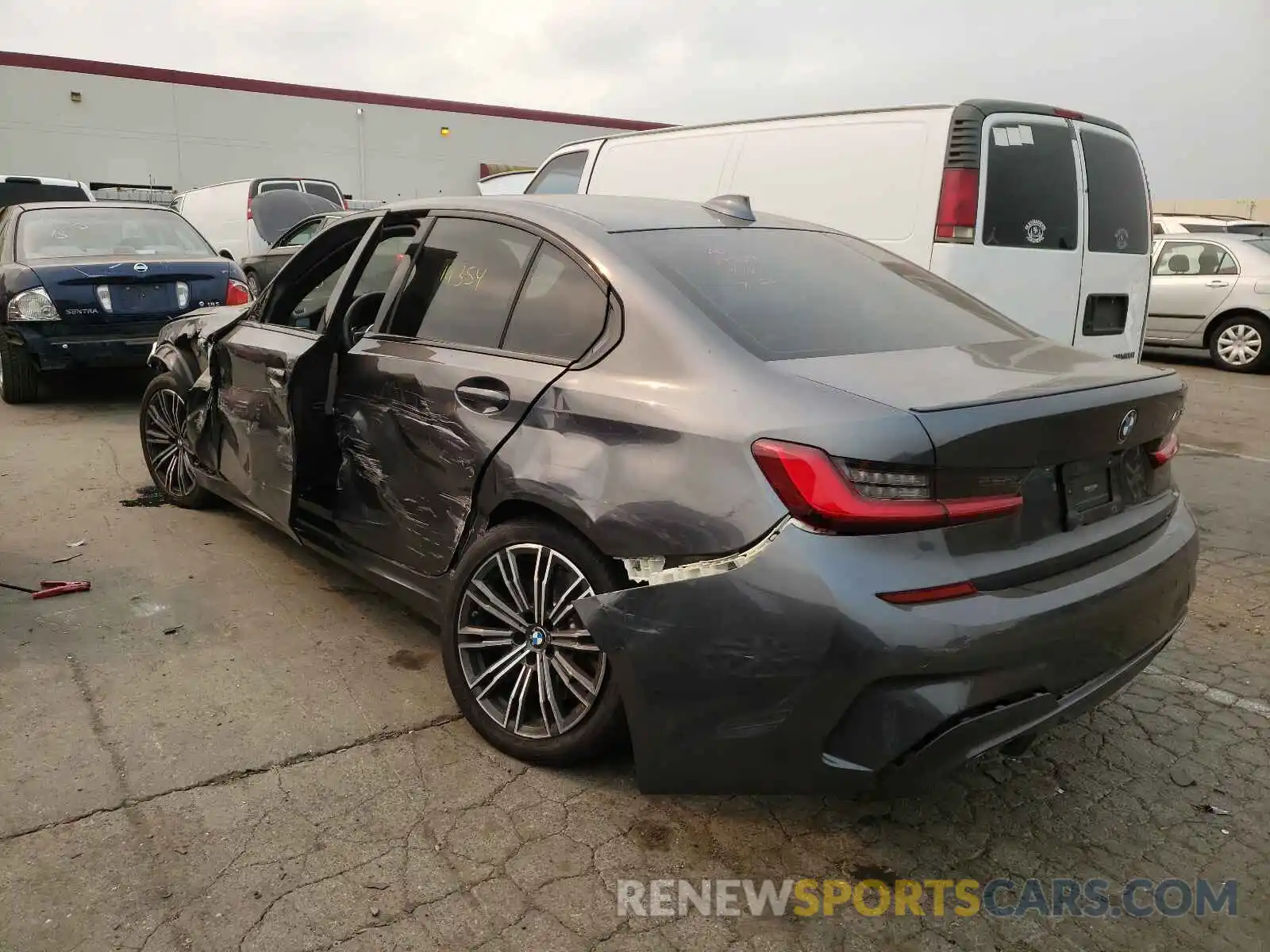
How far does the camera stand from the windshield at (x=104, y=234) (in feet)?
24.7

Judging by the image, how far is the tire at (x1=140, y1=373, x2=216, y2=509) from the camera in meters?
4.90

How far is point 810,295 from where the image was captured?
2.87 m

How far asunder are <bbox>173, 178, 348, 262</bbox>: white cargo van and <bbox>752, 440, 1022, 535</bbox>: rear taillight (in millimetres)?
13686

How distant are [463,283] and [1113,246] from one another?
14.4 ft

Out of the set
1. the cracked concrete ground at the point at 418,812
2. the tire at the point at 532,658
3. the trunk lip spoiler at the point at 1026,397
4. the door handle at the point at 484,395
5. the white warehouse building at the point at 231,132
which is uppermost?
the white warehouse building at the point at 231,132

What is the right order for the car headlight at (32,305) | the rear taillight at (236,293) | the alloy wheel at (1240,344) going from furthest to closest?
the alloy wheel at (1240,344), the rear taillight at (236,293), the car headlight at (32,305)

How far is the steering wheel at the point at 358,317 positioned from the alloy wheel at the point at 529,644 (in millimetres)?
1220

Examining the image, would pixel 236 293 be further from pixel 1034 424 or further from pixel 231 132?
pixel 231 132

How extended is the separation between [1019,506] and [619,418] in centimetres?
99

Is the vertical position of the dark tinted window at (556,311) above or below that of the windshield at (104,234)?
below

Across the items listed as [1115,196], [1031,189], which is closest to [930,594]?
[1031,189]

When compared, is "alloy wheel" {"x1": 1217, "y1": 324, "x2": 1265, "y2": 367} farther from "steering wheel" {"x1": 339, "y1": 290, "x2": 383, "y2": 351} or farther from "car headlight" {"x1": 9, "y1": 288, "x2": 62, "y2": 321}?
"car headlight" {"x1": 9, "y1": 288, "x2": 62, "y2": 321}

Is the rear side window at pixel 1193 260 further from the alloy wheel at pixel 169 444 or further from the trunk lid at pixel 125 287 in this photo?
the alloy wheel at pixel 169 444

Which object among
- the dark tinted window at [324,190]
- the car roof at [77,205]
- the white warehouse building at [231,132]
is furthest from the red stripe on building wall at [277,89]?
the car roof at [77,205]
